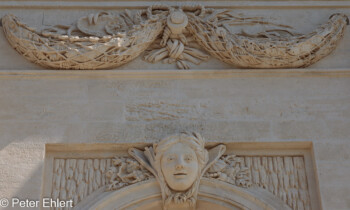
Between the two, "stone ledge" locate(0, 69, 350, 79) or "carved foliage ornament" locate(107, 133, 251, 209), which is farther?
"stone ledge" locate(0, 69, 350, 79)

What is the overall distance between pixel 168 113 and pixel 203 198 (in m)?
1.00

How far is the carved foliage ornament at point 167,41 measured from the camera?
782cm

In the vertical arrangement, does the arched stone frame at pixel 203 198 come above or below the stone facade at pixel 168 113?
below

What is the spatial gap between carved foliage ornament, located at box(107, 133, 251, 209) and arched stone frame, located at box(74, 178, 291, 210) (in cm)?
7

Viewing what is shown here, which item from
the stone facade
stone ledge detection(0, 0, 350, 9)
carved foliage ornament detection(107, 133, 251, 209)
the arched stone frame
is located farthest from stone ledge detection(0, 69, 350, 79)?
→ the arched stone frame

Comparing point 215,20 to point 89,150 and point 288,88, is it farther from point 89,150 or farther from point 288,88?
point 89,150

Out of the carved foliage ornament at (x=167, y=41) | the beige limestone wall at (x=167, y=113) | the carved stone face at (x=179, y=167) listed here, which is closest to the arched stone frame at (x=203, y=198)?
the carved stone face at (x=179, y=167)

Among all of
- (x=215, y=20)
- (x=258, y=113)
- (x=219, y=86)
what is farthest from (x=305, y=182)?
(x=215, y=20)

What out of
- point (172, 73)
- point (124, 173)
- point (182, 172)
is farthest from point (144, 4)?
point (182, 172)

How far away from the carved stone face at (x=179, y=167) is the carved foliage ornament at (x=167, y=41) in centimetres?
116

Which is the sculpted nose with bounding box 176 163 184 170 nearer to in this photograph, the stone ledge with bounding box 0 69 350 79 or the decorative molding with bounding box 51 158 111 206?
the decorative molding with bounding box 51 158 111 206

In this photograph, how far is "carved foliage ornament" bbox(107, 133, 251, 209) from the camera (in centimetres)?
710

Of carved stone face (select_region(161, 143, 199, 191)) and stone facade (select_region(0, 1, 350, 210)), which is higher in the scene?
stone facade (select_region(0, 1, 350, 210))

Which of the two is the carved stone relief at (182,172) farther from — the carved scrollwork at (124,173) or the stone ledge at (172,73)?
the stone ledge at (172,73)
